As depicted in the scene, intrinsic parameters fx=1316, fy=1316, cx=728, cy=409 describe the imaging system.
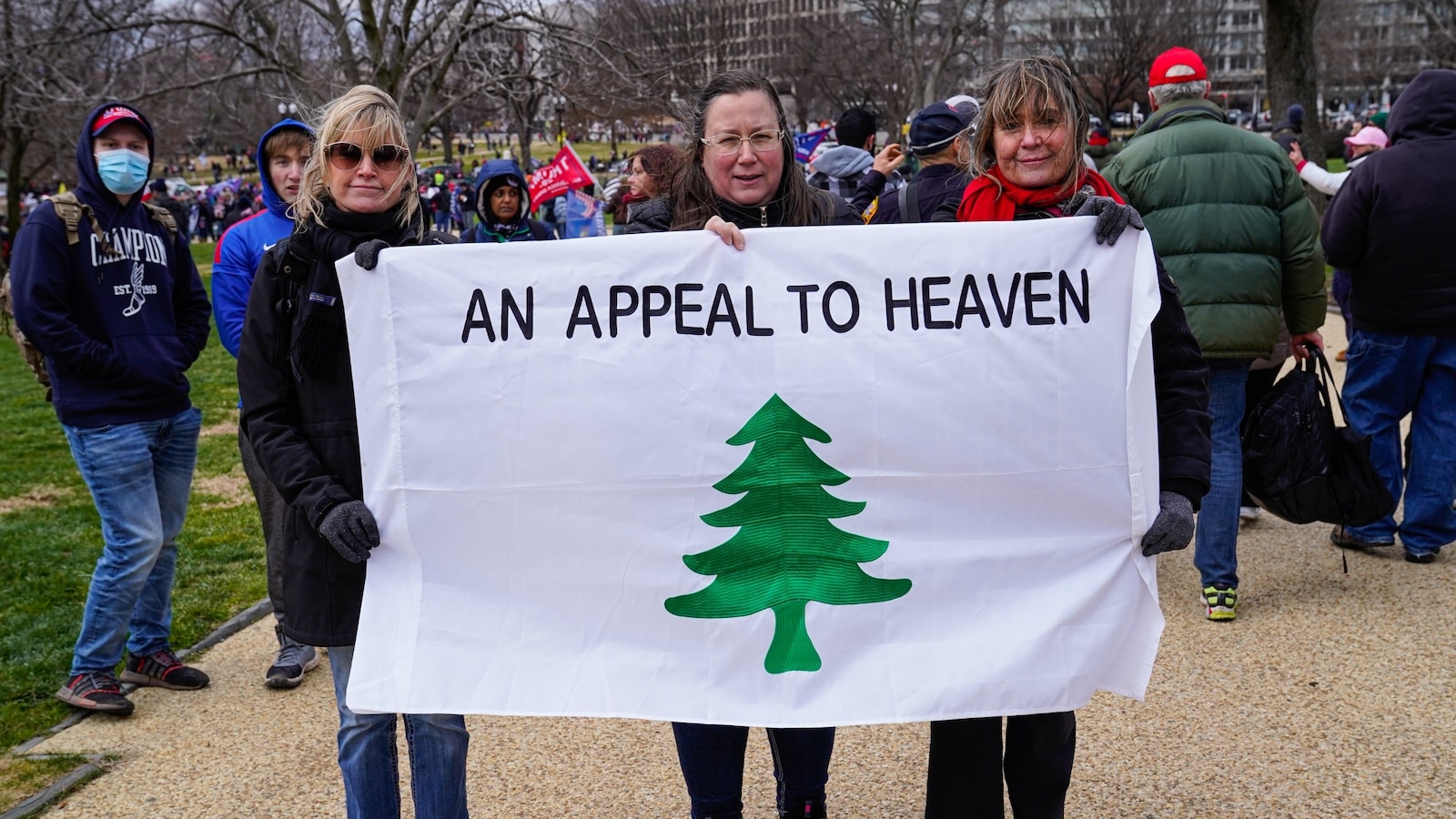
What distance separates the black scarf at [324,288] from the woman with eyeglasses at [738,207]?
→ 0.68m

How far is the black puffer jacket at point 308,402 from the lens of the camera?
296cm

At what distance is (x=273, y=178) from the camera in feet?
15.8

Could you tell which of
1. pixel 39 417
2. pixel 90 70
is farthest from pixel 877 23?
pixel 39 417

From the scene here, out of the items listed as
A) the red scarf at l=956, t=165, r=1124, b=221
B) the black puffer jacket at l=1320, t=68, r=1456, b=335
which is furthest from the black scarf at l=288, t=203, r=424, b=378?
the black puffer jacket at l=1320, t=68, r=1456, b=335

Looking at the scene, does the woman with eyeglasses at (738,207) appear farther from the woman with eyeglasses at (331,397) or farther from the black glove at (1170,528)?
the black glove at (1170,528)

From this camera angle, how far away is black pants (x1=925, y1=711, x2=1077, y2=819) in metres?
2.97

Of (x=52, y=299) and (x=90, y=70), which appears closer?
(x=52, y=299)

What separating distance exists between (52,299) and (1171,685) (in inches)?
162

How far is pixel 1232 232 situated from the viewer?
16.6 ft

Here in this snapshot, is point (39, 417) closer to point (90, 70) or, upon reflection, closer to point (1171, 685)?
point (90, 70)

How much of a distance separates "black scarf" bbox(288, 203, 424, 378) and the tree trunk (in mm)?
14035

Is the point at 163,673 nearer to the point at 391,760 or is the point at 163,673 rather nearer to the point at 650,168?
the point at 391,760

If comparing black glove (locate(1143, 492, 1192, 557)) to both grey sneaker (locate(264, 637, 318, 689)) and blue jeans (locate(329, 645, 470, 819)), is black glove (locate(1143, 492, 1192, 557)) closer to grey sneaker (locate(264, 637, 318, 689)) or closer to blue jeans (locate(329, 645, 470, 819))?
blue jeans (locate(329, 645, 470, 819))

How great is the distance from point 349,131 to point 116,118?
7.36 feet
